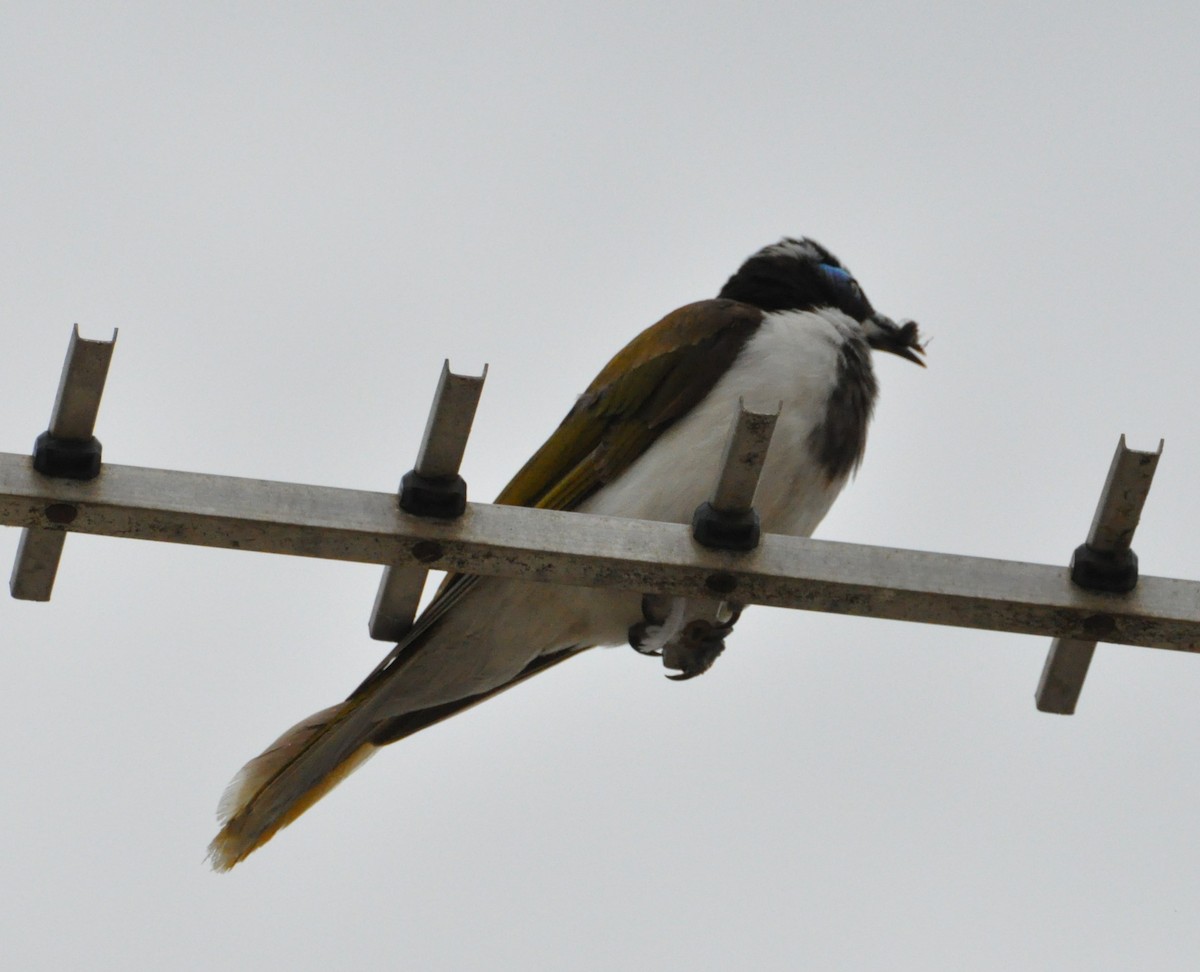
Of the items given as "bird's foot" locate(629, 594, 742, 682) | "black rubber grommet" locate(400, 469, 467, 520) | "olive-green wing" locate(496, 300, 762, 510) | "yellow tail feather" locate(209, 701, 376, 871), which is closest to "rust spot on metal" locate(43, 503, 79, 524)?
"black rubber grommet" locate(400, 469, 467, 520)

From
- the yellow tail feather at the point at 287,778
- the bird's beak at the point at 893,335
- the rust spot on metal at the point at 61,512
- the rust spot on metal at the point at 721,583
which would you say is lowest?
the yellow tail feather at the point at 287,778

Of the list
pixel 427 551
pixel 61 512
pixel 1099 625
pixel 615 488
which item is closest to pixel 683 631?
pixel 615 488

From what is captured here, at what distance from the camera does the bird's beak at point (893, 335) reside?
5.38m

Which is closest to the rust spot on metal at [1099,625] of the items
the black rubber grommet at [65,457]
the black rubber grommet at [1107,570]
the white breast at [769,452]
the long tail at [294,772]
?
the black rubber grommet at [1107,570]

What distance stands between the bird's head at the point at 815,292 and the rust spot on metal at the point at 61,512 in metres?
2.49

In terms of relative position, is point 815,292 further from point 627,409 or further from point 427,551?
point 427,551

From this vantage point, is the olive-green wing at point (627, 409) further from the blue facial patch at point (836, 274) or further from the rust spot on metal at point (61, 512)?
the rust spot on metal at point (61, 512)

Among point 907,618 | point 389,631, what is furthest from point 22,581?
point 907,618

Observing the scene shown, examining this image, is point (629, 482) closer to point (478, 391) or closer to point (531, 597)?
point (531, 597)

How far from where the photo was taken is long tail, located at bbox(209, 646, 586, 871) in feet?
13.8

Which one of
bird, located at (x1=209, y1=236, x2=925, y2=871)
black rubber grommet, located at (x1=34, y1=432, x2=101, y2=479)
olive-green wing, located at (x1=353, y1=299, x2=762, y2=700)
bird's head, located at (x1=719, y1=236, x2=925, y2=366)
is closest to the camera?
black rubber grommet, located at (x1=34, y1=432, x2=101, y2=479)

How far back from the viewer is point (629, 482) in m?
4.61

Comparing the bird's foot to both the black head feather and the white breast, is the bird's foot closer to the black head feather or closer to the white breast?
the white breast

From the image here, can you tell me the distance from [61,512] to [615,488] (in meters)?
1.65
